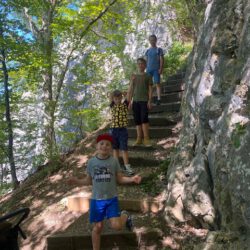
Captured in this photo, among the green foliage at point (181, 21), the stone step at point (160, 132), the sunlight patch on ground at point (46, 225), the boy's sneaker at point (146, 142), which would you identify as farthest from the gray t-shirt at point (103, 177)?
the green foliage at point (181, 21)

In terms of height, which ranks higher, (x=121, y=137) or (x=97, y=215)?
(x=121, y=137)

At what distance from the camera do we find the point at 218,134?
4.02m

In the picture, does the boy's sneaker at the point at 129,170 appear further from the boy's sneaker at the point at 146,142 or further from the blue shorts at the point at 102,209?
the blue shorts at the point at 102,209

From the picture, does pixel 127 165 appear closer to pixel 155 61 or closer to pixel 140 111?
pixel 140 111

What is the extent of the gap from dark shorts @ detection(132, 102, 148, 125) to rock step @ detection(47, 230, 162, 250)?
282cm

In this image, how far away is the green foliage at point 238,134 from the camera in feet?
11.3

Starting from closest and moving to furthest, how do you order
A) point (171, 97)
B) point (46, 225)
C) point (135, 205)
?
1. point (135, 205)
2. point (46, 225)
3. point (171, 97)

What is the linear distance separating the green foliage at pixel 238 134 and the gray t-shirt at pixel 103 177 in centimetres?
156

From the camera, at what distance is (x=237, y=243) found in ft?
10.8

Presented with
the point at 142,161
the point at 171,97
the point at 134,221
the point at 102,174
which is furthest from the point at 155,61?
the point at 102,174

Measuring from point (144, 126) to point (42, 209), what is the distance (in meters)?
2.67

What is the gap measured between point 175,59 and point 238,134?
10.8m

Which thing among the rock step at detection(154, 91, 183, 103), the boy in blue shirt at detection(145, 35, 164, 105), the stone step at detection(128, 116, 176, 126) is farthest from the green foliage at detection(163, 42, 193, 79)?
the stone step at detection(128, 116, 176, 126)

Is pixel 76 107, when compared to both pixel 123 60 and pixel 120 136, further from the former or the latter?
pixel 120 136
